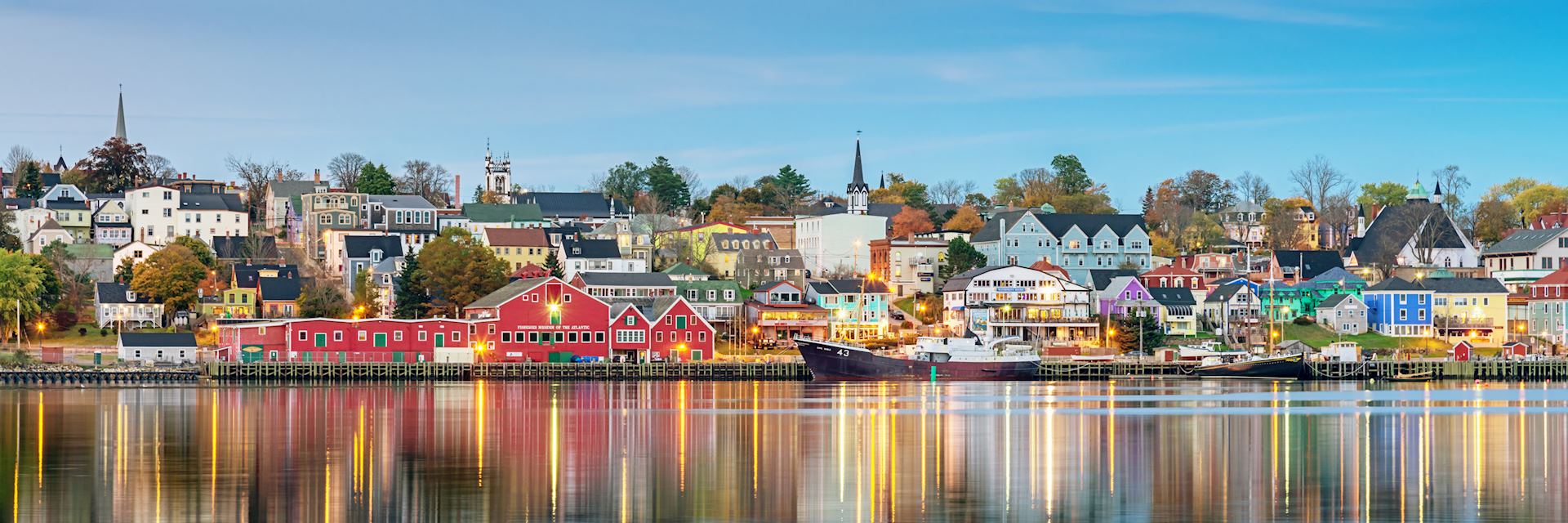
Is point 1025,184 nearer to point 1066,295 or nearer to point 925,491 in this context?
point 1066,295

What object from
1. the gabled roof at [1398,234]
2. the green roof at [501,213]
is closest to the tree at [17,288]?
the green roof at [501,213]

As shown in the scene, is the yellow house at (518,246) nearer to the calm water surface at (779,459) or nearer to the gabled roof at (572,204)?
the gabled roof at (572,204)

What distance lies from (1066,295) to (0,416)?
68189 millimetres

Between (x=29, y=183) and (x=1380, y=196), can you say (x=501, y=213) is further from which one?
(x=1380, y=196)

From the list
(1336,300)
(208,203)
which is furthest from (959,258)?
(208,203)

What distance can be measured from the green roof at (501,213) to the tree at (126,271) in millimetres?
28815

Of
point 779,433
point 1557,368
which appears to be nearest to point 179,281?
point 779,433

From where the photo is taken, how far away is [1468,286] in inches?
4331

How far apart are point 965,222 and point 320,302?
2141 inches

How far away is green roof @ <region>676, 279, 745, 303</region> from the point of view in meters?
110

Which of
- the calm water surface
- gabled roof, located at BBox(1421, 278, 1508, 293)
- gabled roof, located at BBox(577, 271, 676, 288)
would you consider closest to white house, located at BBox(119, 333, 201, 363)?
gabled roof, located at BBox(577, 271, 676, 288)

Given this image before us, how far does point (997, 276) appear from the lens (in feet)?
363

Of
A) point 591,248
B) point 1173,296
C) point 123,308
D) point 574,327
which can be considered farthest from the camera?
point 591,248

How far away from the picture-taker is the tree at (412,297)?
326 ft
